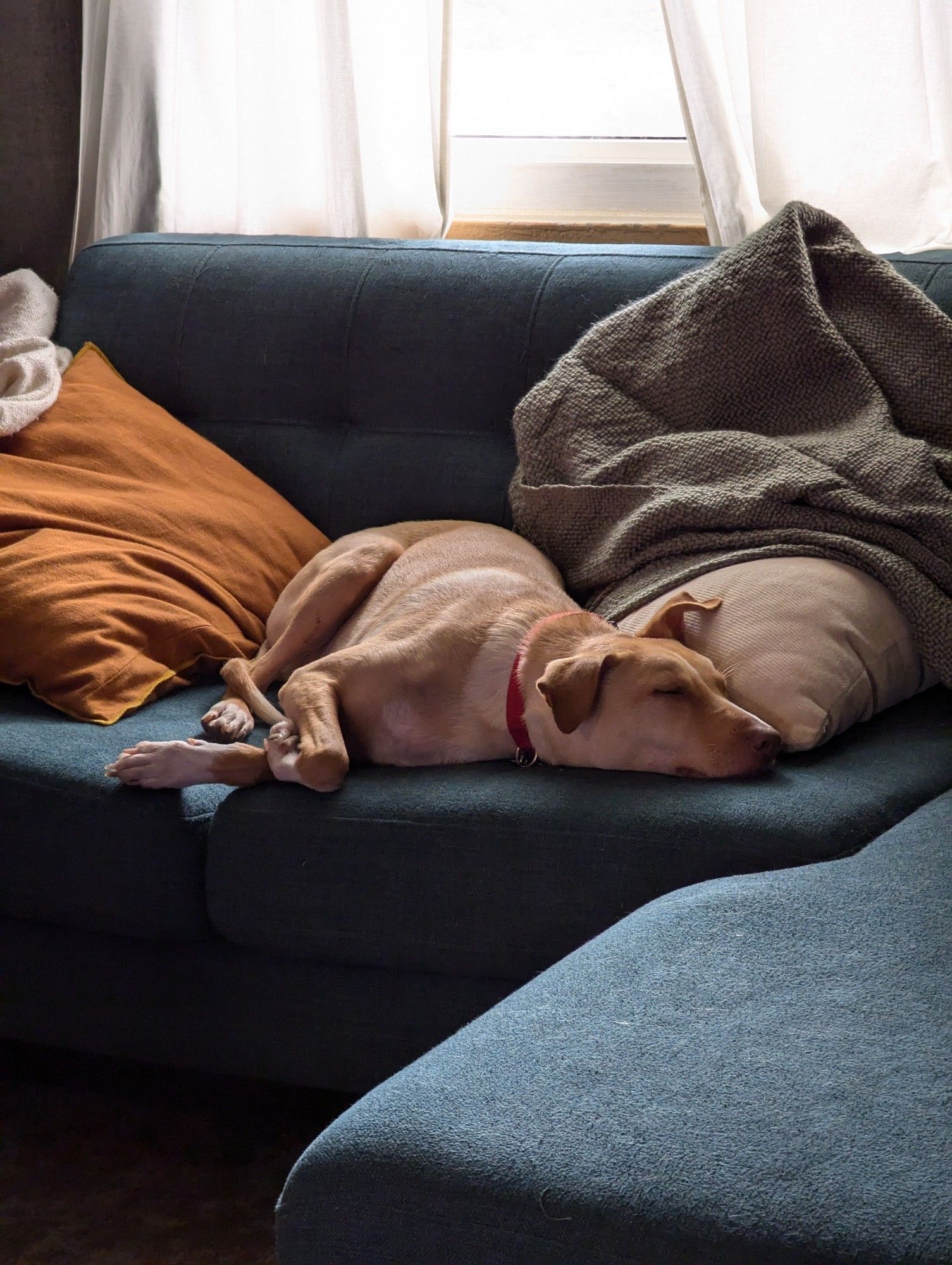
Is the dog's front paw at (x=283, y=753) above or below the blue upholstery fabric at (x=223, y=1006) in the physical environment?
above

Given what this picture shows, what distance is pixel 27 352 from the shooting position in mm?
2660

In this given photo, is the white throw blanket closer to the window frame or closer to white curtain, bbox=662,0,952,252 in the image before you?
the window frame

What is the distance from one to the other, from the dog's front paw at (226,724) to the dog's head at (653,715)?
0.48 metres

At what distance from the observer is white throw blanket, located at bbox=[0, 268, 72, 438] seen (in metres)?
2.48

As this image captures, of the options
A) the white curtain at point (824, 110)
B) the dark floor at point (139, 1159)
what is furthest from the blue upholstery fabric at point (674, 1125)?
the white curtain at point (824, 110)

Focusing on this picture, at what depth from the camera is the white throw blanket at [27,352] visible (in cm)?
248

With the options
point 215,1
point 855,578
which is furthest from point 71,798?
point 215,1

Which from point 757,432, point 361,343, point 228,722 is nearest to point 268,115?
point 361,343

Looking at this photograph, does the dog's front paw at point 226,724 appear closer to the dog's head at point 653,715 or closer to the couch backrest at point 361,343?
the dog's head at point 653,715

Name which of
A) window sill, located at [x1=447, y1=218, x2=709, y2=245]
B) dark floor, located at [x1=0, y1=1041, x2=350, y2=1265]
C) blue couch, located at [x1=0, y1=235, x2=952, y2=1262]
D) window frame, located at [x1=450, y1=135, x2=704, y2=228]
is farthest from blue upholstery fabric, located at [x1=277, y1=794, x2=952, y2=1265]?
window frame, located at [x1=450, y1=135, x2=704, y2=228]

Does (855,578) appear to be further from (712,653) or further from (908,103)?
(908,103)

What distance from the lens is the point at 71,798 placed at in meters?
1.78

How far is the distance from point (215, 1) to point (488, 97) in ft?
2.17

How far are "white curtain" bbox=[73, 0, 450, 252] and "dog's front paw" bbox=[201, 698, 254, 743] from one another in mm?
1467
